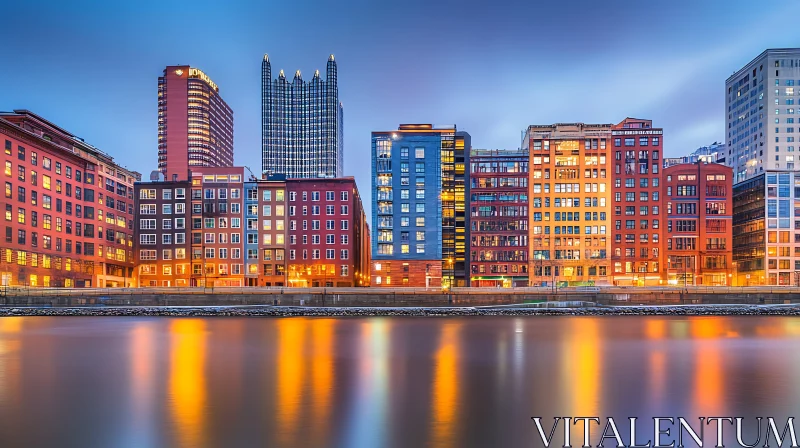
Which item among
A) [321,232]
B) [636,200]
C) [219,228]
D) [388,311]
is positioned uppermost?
[636,200]

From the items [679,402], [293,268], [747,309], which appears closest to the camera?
[679,402]

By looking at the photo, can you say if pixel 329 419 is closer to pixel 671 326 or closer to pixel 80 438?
pixel 80 438

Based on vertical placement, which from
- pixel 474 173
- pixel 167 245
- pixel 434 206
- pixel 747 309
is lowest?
pixel 747 309

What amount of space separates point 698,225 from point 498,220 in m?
43.7

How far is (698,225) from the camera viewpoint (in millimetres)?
118938

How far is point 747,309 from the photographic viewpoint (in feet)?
254

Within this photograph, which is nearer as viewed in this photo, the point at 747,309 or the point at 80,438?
the point at 80,438

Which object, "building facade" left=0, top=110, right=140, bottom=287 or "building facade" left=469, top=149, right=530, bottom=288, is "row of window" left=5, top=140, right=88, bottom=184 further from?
"building facade" left=469, top=149, right=530, bottom=288

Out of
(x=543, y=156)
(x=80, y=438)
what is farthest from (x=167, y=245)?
(x=80, y=438)

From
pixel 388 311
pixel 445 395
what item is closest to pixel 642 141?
pixel 388 311

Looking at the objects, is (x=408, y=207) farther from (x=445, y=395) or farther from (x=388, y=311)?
(x=445, y=395)

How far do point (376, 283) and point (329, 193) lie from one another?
21268mm

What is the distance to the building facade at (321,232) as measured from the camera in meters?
111

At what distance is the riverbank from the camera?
73.9 m
